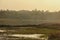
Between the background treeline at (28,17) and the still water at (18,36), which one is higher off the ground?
the background treeline at (28,17)

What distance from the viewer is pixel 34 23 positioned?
3.00ft

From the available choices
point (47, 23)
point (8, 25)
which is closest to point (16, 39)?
point (8, 25)

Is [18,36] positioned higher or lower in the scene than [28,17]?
lower

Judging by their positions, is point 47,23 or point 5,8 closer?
point 47,23

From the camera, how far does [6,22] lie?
933 millimetres

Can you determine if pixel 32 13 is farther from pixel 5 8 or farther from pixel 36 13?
pixel 5 8

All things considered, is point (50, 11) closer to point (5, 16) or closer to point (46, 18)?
point (46, 18)

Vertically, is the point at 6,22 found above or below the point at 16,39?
above

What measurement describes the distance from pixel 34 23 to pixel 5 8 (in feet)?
0.74

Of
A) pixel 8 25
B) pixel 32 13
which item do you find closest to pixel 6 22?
pixel 8 25

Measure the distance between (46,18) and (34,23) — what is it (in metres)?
0.08

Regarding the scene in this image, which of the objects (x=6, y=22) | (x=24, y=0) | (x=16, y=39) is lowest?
(x=16, y=39)

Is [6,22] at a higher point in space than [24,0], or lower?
lower

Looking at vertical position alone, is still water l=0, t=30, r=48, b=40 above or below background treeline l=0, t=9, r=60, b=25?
below
